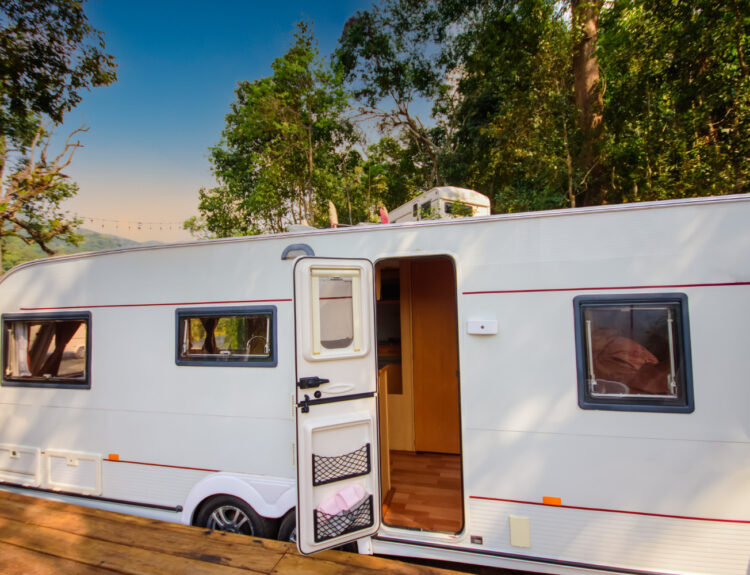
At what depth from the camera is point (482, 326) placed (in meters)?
2.49

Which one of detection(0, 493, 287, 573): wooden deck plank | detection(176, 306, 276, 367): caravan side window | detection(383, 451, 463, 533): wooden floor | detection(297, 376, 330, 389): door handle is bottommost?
detection(383, 451, 463, 533): wooden floor

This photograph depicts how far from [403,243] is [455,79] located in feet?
54.5

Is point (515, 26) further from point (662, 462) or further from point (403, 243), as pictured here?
point (662, 462)

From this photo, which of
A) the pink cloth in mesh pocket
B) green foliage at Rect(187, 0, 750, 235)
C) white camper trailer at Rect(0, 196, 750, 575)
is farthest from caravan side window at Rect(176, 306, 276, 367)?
green foliage at Rect(187, 0, 750, 235)

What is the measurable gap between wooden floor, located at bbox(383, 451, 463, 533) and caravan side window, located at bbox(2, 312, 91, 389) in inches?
110

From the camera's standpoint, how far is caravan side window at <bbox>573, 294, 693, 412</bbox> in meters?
2.16

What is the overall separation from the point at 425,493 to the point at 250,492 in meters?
1.53

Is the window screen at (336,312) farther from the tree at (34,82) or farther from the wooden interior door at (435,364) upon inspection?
the tree at (34,82)

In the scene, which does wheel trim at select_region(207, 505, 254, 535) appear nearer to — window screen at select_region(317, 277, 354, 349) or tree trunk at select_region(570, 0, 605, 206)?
window screen at select_region(317, 277, 354, 349)

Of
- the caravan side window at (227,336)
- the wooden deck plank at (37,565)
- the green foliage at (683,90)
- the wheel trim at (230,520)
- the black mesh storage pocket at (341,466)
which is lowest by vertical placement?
the wheel trim at (230,520)

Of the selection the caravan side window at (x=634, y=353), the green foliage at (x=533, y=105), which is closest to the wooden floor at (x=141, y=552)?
the caravan side window at (x=634, y=353)

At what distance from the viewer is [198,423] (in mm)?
2924

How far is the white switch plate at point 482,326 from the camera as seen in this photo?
8.11ft

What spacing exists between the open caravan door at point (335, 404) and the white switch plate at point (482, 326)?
0.65 metres
